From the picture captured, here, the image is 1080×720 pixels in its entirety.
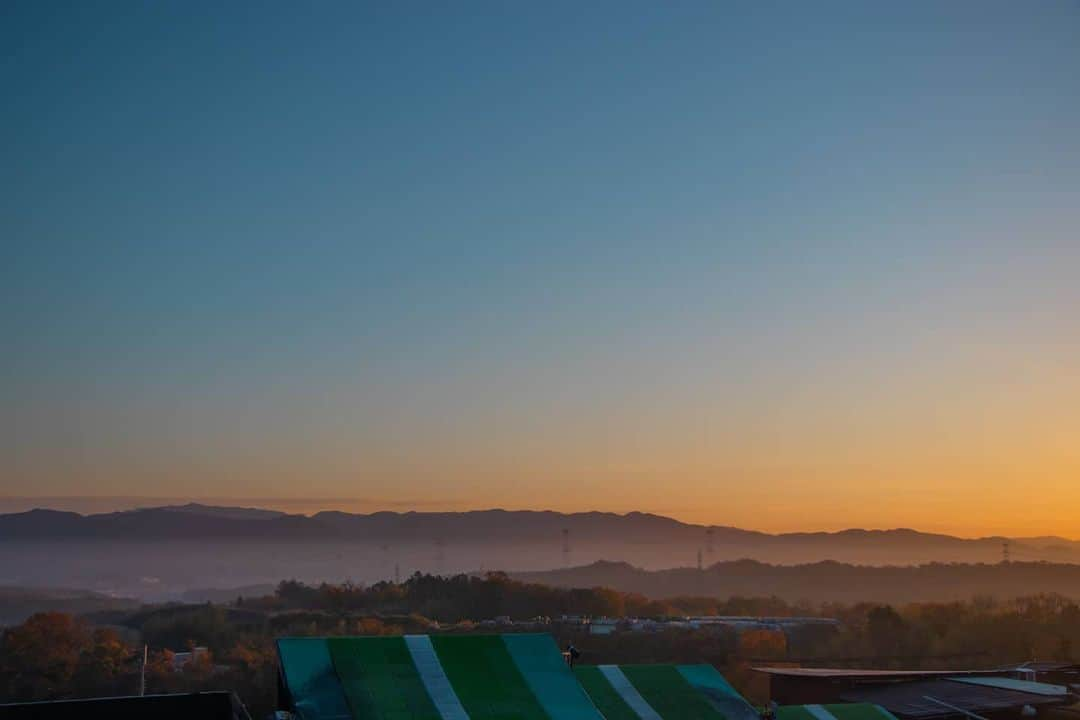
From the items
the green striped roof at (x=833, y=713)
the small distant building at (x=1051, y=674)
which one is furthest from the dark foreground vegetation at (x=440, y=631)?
the green striped roof at (x=833, y=713)

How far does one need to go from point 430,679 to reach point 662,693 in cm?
435

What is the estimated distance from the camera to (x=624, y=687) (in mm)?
16906

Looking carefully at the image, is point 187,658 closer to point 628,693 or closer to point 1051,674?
point 628,693

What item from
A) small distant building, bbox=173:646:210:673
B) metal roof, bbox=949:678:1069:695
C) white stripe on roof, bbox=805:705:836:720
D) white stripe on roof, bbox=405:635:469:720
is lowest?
small distant building, bbox=173:646:210:673

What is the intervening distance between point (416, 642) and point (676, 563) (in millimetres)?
108037

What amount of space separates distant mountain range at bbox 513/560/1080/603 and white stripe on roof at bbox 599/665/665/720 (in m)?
80.9

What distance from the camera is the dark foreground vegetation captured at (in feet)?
114

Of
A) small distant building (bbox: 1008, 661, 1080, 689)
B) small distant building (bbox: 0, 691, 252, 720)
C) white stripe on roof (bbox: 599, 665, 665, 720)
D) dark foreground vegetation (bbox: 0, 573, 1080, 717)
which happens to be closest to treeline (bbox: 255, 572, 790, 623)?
dark foreground vegetation (bbox: 0, 573, 1080, 717)

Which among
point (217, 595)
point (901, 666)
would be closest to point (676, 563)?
point (217, 595)

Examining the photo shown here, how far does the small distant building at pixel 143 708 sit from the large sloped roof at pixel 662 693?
534cm

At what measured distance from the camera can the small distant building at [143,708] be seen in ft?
44.8

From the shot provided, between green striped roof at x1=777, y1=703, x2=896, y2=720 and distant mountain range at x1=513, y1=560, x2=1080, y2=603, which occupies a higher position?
distant mountain range at x1=513, y1=560, x2=1080, y2=603

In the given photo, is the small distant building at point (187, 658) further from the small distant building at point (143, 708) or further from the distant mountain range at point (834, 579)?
the distant mountain range at point (834, 579)

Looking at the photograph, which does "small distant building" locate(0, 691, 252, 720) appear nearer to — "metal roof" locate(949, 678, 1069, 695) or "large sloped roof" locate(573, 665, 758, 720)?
"large sloped roof" locate(573, 665, 758, 720)
